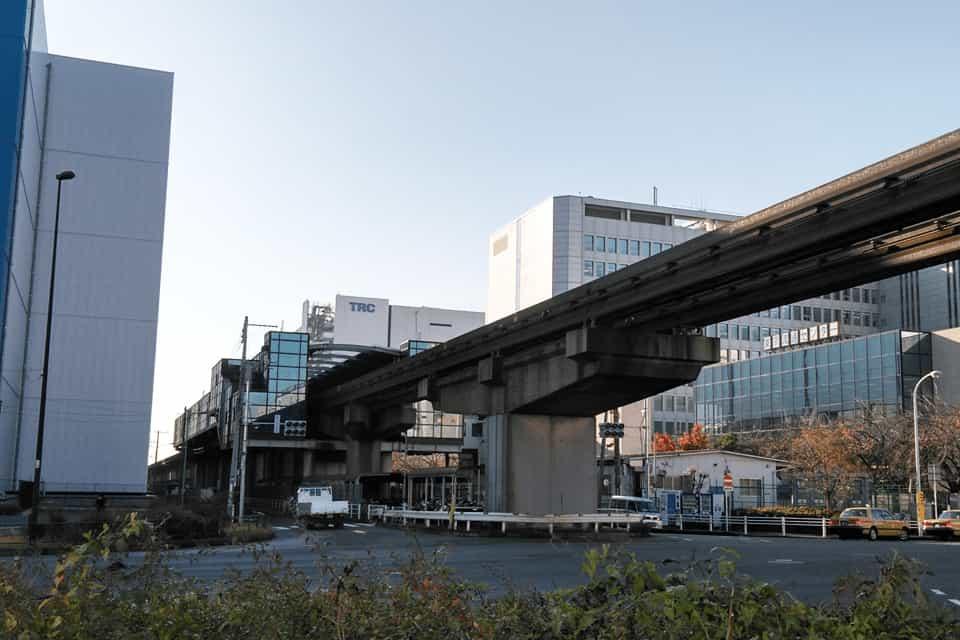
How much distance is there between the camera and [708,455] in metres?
66.6

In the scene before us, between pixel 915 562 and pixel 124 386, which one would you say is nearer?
pixel 915 562

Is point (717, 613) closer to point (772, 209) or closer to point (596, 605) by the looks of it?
point (596, 605)

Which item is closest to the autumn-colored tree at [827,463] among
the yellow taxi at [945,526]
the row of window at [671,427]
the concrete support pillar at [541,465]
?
the yellow taxi at [945,526]

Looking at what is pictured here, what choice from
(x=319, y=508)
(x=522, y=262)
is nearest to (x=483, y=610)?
(x=319, y=508)

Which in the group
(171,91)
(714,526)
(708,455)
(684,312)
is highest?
(171,91)

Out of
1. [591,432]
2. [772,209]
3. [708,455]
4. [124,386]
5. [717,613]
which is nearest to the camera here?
[717,613]

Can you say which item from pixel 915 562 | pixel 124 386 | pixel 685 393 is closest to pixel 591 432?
pixel 124 386

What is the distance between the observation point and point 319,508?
49.2 metres

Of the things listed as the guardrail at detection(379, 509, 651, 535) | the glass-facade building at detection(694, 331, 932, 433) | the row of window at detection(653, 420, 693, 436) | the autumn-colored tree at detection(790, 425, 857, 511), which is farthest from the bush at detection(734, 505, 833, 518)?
the row of window at detection(653, 420, 693, 436)

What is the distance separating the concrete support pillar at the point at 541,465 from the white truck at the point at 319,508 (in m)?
7.84

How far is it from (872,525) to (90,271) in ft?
130

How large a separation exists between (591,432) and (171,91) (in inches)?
1155

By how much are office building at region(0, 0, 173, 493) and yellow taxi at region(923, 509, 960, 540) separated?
38132 millimetres

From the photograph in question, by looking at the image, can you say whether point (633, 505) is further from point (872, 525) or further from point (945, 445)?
point (945, 445)
